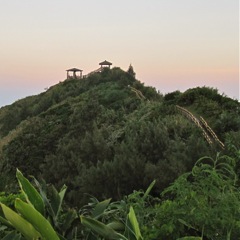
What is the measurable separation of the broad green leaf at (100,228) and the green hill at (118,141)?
234cm

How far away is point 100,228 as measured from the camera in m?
3.36

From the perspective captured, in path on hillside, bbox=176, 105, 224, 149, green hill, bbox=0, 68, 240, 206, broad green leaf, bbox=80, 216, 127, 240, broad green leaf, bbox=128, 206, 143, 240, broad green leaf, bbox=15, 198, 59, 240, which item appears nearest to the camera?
broad green leaf, bbox=15, 198, 59, 240

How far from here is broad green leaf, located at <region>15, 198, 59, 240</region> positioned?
312 cm

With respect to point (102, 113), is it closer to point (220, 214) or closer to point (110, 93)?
point (110, 93)

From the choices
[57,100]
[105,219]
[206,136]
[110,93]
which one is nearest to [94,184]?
[206,136]

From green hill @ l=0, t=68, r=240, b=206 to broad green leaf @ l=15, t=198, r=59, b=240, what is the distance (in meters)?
2.76

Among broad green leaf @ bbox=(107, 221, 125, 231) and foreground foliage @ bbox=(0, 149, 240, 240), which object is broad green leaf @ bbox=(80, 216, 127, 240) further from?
broad green leaf @ bbox=(107, 221, 125, 231)

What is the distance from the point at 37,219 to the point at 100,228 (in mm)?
A: 486

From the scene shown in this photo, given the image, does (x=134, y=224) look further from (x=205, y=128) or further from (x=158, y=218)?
(x=205, y=128)

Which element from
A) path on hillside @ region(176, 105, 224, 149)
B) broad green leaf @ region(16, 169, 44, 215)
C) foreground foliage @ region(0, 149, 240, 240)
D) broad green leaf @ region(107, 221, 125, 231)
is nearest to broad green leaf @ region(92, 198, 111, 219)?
foreground foliage @ region(0, 149, 240, 240)

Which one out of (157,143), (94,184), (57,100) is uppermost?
(57,100)

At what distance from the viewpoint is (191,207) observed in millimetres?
3461

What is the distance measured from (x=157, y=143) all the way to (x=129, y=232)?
41.7ft

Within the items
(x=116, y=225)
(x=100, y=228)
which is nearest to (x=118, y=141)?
(x=116, y=225)
